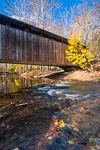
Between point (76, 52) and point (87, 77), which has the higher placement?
point (76, 52)

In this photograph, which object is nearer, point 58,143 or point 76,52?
point 58,143

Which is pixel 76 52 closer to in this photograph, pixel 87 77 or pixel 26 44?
pixel 87 77

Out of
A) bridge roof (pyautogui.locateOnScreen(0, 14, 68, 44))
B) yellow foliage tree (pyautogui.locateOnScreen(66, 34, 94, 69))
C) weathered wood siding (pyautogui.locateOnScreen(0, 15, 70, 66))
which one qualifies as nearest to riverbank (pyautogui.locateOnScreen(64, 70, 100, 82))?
yellow foliage tree (pyautogui.locateOnScreen(66, 34, 94, 69))

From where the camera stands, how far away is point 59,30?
2506 cm

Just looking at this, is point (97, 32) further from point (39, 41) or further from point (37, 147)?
point (37, 147)

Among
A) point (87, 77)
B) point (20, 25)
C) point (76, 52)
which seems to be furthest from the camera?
point (76, 52)

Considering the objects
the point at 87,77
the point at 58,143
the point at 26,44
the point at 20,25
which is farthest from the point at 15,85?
the point at 87,77

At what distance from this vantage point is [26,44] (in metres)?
7.34

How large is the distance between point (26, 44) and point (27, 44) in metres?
0.09

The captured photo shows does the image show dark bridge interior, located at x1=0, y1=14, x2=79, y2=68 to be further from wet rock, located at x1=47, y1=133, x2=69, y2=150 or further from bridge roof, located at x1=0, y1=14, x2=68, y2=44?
wet rock, located at x1=47, y1=133, x2=69, y2=150

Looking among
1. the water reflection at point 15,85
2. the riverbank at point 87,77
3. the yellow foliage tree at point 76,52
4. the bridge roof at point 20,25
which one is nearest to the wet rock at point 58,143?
the water reflection at point 15,85

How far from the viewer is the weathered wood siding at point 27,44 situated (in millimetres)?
6230

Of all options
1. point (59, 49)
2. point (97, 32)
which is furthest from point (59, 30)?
point (59, 49)

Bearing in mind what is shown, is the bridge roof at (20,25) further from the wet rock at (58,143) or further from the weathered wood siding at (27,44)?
the wet rock at (58,143)
